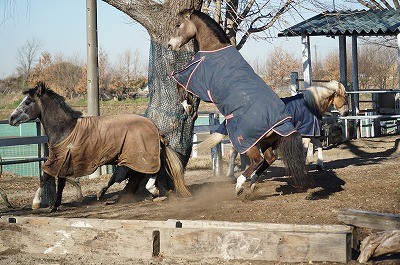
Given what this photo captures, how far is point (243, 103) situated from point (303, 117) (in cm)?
291

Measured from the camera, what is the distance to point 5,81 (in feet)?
172

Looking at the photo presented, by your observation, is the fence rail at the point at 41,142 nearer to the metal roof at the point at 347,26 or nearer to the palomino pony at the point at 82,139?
the palomino pony at the point at 82,139

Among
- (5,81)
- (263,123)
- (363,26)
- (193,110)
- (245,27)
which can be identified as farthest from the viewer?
(5,81)

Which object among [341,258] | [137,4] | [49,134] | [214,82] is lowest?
[341,258]

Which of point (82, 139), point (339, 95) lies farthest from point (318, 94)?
point (82, 139)

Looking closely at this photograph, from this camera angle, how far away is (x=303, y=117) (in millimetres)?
11891

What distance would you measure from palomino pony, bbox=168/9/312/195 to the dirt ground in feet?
1.60

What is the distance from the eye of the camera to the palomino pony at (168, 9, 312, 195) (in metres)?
9.23

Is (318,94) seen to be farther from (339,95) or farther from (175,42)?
(175,42)

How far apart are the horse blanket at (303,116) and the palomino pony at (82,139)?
2.68m

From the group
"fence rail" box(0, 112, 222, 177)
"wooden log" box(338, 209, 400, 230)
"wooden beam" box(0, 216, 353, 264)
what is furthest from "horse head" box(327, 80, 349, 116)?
"wooden beam" box(0, 216, 353, 264)

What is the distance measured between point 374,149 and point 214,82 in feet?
33.7

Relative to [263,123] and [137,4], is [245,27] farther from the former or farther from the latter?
[263,123]

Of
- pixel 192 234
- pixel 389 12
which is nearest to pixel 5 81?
pixel 389 12
